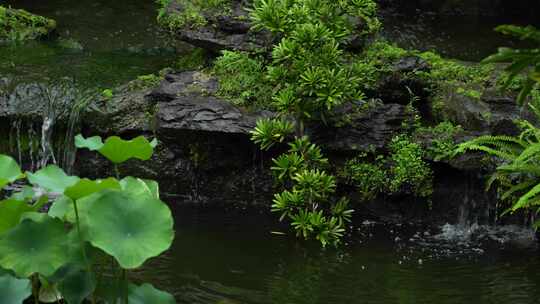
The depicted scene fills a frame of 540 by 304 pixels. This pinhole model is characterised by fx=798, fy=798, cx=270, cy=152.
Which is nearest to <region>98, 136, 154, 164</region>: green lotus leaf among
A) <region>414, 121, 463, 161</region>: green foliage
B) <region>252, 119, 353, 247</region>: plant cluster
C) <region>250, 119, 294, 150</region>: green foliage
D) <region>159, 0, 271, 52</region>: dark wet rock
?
<region>252, 119, 353, 247</region>: plant cluster

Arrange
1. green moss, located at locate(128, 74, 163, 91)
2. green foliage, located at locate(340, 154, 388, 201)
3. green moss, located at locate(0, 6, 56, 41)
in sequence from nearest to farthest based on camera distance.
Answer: green foliage, located at locate(340, 154, 388, 201) → green moss, located at locate(128, 74, 163, 91) → green moss, located at locate(0, 6, 56, 41)

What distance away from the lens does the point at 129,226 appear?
4520 mm

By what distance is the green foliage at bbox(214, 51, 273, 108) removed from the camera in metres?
8.66

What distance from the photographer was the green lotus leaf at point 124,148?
5.04m

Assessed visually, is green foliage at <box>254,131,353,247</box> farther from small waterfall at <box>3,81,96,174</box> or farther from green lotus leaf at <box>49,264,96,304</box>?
green lotus leaf at <box>49,264,96,304</box>

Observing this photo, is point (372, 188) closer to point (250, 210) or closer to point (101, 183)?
point (250, 210)

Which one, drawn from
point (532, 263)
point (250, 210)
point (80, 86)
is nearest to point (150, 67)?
point (80, 86)

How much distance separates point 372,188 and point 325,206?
0.53 meters

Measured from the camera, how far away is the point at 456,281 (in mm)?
6867

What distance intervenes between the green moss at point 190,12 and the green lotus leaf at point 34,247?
5.33m

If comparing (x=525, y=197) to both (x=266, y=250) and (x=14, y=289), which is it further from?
(x=14, y=289)

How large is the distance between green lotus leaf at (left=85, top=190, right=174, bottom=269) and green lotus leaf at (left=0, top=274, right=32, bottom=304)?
2.19 feet

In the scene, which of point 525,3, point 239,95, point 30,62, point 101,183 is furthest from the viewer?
point 525,3

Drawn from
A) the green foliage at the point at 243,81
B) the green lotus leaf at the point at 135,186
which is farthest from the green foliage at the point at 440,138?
the green lotus leaf at the point at 135,186
